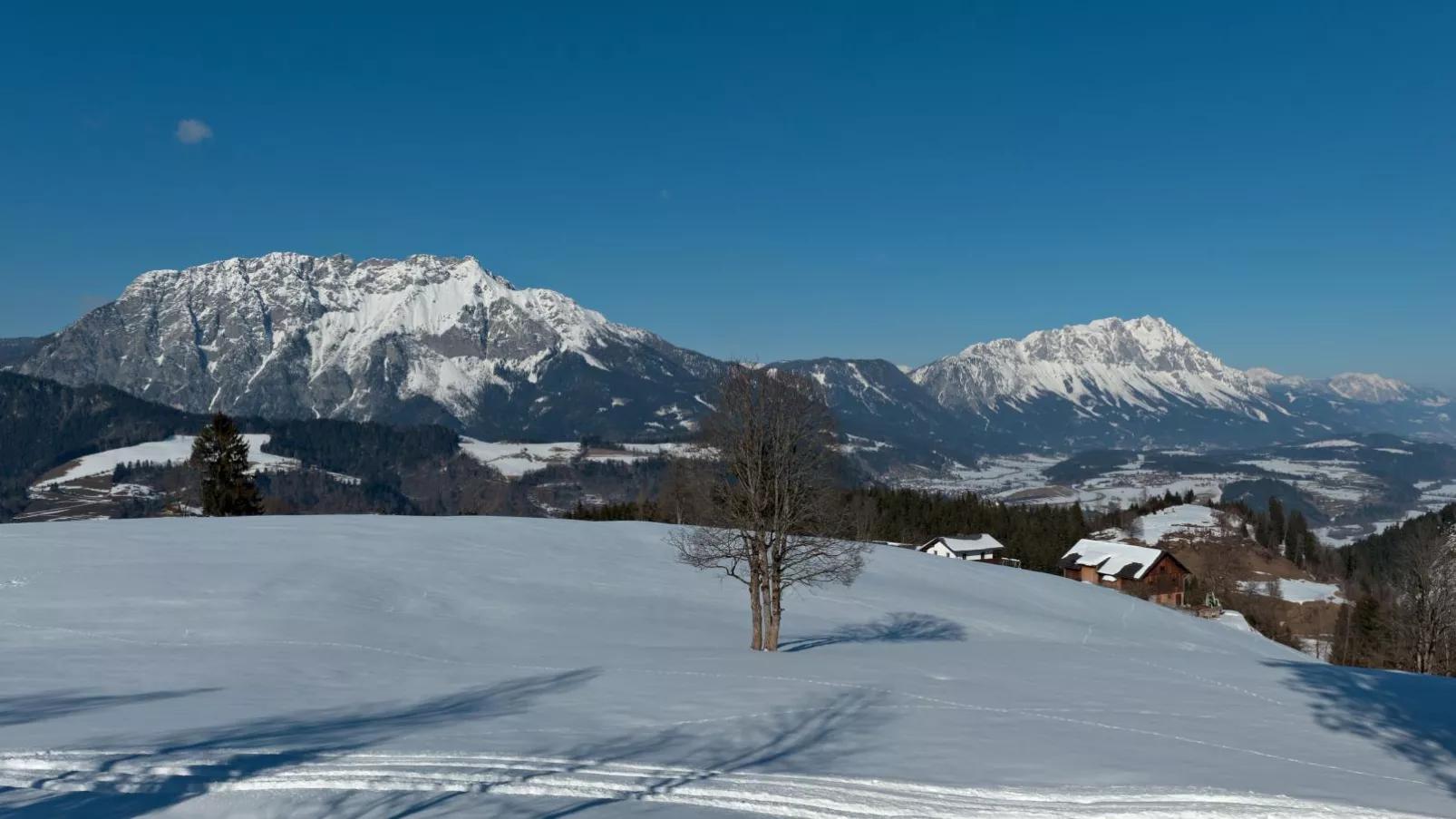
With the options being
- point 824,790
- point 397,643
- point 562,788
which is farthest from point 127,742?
point 397,643

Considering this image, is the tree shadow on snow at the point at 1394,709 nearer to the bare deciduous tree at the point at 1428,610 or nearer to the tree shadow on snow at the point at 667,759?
the tree shadow on snow at the point at 667,759

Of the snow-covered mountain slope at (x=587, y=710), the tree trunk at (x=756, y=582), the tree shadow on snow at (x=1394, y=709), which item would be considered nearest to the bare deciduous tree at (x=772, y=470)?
the tree trunk at (x=756, y=582)

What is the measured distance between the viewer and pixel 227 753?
35.9ft

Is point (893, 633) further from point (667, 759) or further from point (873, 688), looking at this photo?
point (667, 759)

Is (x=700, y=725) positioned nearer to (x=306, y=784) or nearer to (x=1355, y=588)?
(x=306, y=784)

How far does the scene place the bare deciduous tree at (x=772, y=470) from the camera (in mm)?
24156

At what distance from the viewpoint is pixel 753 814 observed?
31.0 feet

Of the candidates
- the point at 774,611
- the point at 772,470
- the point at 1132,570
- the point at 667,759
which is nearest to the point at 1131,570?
the point at 1132,570

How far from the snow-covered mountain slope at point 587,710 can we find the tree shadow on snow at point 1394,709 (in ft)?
0.34

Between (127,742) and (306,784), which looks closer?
(306,784)

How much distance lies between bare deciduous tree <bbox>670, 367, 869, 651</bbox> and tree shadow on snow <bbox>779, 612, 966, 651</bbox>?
11.3ft

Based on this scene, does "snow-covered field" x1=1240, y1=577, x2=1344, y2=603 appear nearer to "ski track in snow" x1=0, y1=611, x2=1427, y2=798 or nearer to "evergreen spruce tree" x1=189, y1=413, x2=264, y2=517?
"ski track in snow" x1=0, y1=611, x2=1427, y2=798

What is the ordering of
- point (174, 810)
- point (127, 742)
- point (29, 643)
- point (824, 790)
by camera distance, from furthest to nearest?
1. point (29, 643)
2. point (127, 742)
3. point (824, 790)
4. point (174, 810)

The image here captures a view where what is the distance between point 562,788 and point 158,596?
22.1 meters
